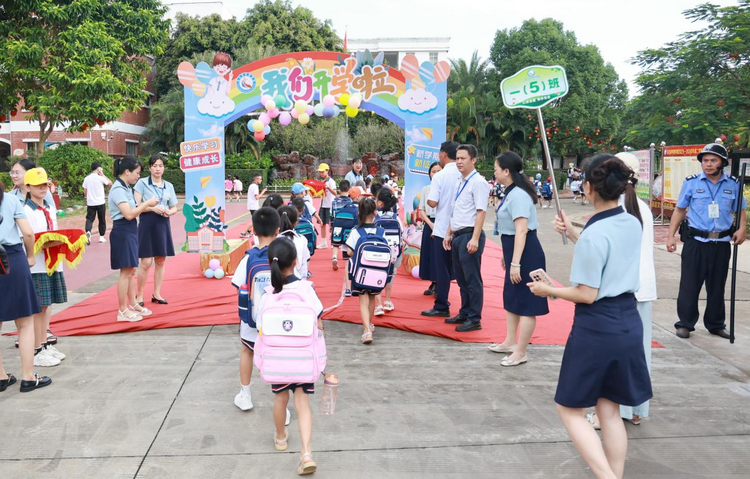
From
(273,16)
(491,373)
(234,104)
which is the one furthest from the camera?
(273,16)

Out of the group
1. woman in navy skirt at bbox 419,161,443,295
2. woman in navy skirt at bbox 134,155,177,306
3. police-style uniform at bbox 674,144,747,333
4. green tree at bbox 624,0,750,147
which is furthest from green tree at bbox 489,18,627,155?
woman in navy skirt at bbox 134,155,177,306

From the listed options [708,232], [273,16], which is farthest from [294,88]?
[273,16]

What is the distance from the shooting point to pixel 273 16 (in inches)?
1508

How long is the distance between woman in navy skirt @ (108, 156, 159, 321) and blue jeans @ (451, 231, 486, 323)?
9.42ft

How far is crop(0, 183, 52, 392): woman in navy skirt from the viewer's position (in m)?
4.13

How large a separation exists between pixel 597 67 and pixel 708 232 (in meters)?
37.4

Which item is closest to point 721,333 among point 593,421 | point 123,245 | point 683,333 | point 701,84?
point 683,333

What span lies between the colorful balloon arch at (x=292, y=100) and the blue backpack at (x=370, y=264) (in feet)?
12.5

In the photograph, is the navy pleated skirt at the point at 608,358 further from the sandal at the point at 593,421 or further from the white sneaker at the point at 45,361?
the white sneaker at the point at 45,361

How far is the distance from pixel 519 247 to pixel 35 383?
11.6 feet

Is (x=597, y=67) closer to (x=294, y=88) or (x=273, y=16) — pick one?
(x=273, y=16)

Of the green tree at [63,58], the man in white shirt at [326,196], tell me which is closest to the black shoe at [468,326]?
the man in white shirt at [326,196]

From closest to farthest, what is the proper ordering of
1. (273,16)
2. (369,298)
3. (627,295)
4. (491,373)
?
1. (627,295)
2. (491,373)
3. (369,298)
4. (273,16)

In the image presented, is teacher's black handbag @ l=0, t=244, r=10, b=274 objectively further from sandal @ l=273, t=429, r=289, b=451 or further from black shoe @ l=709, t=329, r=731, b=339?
black shoe @ l=709, t=329, r=731, b=339
